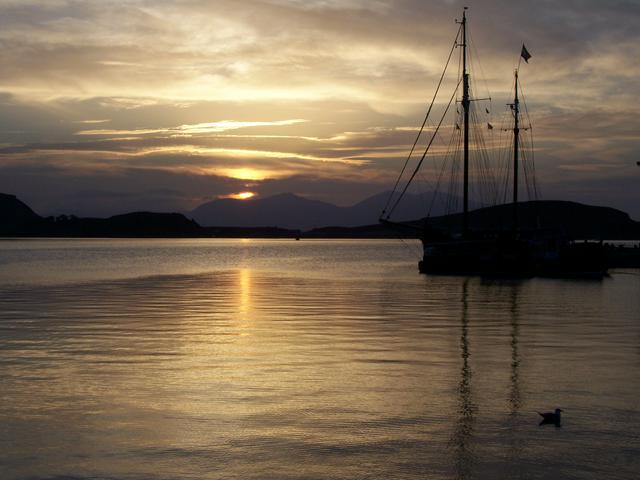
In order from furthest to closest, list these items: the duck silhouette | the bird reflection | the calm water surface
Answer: the duck silhouette, the calm water surface, the bird reflection

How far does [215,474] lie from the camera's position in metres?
10.6

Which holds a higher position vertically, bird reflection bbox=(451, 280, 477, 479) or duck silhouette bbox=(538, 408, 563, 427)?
duck silhouette bbox=(538, 408, 563, 427)

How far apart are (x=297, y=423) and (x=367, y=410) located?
162 cm

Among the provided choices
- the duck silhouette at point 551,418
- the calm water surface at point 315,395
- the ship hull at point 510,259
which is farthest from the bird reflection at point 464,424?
the ship hull at point 510,259

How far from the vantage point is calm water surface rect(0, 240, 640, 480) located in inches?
441

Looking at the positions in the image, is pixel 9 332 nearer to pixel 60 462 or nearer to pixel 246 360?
pixel 246 360

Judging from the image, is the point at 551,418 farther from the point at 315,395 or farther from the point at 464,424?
the point at 315,395

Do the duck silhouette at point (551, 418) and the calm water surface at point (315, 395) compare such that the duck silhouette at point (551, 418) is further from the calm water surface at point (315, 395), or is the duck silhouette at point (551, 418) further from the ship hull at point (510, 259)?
the ship hull at point (510, 259)

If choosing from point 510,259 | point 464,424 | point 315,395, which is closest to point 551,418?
point 464,424

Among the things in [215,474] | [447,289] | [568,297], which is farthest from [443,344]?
[447,289]

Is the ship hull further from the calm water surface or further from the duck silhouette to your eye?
the duck silhouette

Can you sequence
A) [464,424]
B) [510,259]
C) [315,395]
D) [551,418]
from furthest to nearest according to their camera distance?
[510,259] < [315,395] < [464,424] < [551,418]

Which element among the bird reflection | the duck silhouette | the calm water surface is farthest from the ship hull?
the duck silhouette

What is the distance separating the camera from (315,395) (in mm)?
15703
